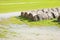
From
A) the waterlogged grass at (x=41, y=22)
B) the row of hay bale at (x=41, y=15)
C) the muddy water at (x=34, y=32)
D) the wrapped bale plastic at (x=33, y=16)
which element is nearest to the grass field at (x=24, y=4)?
the row of hay bale at (x=41, y=15)

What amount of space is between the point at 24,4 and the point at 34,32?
4.08 metres

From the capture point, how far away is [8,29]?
237 inches

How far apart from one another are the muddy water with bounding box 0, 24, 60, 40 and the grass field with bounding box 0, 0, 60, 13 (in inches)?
99.1

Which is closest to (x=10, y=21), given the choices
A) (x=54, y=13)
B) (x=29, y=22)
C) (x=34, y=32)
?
(x=29, y=22)

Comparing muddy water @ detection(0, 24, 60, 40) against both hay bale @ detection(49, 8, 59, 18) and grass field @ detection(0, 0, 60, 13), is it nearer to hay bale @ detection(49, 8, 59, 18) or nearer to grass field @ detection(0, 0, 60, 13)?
hay bale @ detection(49, 8, 59, 18)

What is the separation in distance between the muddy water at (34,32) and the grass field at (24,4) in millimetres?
2517

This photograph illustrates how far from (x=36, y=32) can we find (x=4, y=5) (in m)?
3.92

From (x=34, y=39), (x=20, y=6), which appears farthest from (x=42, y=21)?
(x=20, y=6)

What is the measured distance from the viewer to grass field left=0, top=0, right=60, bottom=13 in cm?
889

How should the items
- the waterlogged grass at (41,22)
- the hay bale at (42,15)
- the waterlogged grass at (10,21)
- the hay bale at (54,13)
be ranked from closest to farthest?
1. the waterlogged grass at (41,22)
2. the waterlogged grass at (10,21)
3. the hay bale at (42,15)
4. the hay bale at (54,13)

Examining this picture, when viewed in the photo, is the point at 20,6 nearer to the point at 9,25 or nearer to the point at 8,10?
the point at 8,10

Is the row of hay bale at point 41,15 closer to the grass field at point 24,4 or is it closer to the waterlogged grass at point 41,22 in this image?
the waterlogged grass at point 41,22

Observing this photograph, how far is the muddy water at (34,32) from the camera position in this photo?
5238mm

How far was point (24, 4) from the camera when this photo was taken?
378 inches
